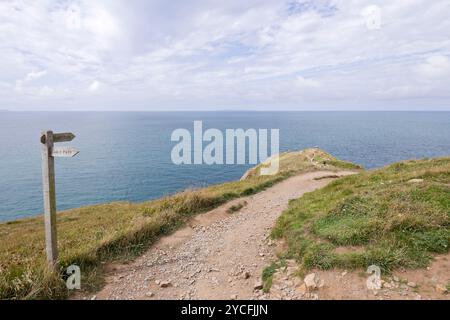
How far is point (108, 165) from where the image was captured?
67.2 meters

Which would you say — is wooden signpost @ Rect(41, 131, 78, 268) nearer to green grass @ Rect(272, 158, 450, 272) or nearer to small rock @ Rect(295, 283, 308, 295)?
small rock @ Rect(295, 283, 308, 295)

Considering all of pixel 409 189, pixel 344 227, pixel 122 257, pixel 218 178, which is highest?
pixel 409 189

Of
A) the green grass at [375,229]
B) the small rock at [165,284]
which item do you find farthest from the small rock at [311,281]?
the small rock at [165,284]

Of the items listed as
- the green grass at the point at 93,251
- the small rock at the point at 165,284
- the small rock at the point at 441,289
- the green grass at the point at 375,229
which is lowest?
the small rock at the point at 165,284

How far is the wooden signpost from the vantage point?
6.77 meters

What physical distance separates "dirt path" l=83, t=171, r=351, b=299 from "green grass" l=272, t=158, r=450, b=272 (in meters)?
1.17

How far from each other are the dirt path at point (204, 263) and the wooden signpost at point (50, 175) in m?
1.73

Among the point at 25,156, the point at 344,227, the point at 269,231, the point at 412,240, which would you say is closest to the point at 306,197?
the point at 269,231

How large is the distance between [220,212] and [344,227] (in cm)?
621

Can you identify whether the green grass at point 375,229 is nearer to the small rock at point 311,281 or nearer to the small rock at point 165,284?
the small rock at point 311,281

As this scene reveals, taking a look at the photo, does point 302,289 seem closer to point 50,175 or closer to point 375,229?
point 375,229

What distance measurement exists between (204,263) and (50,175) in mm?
5045

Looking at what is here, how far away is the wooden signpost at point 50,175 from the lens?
677 cm
